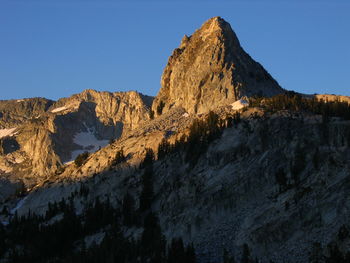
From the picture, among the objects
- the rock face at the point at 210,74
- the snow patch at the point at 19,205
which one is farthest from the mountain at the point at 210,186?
the snow patch at the point at 19,205

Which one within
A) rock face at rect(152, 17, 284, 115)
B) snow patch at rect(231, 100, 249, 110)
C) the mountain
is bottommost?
the mountain

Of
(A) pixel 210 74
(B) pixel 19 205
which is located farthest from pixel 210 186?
(B) pixel 19 205

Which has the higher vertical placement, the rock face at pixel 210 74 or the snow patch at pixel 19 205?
the rock face at pixel 210 74

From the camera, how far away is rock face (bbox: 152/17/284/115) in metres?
167

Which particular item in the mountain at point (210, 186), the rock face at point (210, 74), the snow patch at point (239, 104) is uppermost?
the rock face at point (210, 74)

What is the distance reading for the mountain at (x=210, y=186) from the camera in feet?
372

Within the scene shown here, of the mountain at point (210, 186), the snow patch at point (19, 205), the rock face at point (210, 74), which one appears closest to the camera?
the mountain at point (210, 186)

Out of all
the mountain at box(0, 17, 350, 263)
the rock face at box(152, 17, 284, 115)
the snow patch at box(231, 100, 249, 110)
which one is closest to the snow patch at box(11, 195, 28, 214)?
the mountain at box(0, 17, 350, 263)

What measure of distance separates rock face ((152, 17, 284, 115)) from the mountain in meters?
0.38

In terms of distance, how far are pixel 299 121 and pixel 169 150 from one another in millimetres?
25183

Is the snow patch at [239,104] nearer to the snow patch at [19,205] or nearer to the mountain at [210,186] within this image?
the mountain at [210,186]

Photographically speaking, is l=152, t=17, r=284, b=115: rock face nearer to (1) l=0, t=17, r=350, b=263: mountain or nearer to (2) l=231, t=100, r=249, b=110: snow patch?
(1) l=0, t=17, r=350, b=263: mountain

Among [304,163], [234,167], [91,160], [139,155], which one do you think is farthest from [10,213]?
[304,163]

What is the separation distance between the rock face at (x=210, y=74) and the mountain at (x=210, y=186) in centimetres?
38
